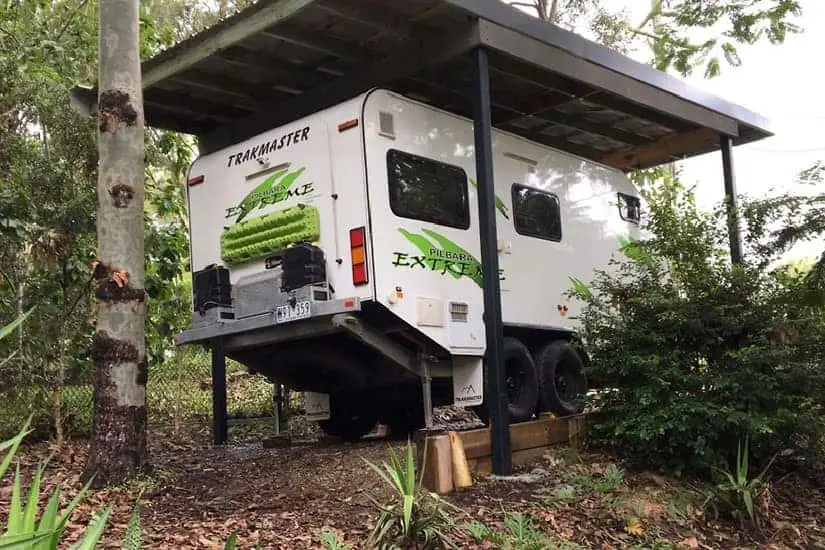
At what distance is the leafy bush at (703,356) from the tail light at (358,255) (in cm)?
201

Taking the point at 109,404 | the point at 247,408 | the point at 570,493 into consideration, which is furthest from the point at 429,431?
the point at 247,408

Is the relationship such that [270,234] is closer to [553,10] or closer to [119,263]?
[119,263]

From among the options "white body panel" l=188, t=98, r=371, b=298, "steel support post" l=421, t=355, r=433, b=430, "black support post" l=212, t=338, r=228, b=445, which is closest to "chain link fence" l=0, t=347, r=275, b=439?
"black support post" l=212, t=338, r=228, b=445

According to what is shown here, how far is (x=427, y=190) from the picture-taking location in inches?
275

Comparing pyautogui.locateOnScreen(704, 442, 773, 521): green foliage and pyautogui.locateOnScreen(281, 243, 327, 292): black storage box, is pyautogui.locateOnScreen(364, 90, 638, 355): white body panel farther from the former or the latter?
pyautogui.locateOnScreen(704, 442, 773, 521): green foliage

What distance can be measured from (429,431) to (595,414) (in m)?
1.73

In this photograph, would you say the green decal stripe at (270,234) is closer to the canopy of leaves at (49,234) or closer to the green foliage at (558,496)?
the canopy of leaves at (49,234)

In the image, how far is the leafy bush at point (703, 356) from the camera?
20.5ft

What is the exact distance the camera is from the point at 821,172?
6.67 m

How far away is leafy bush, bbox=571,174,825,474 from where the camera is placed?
6254 mm

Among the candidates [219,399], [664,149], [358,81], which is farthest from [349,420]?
[664,149]

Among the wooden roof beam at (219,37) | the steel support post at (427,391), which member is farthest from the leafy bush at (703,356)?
the wooden roof beam at (219,37)

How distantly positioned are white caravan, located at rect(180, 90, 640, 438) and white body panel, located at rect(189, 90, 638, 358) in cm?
1

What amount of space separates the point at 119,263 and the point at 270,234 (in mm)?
1392
